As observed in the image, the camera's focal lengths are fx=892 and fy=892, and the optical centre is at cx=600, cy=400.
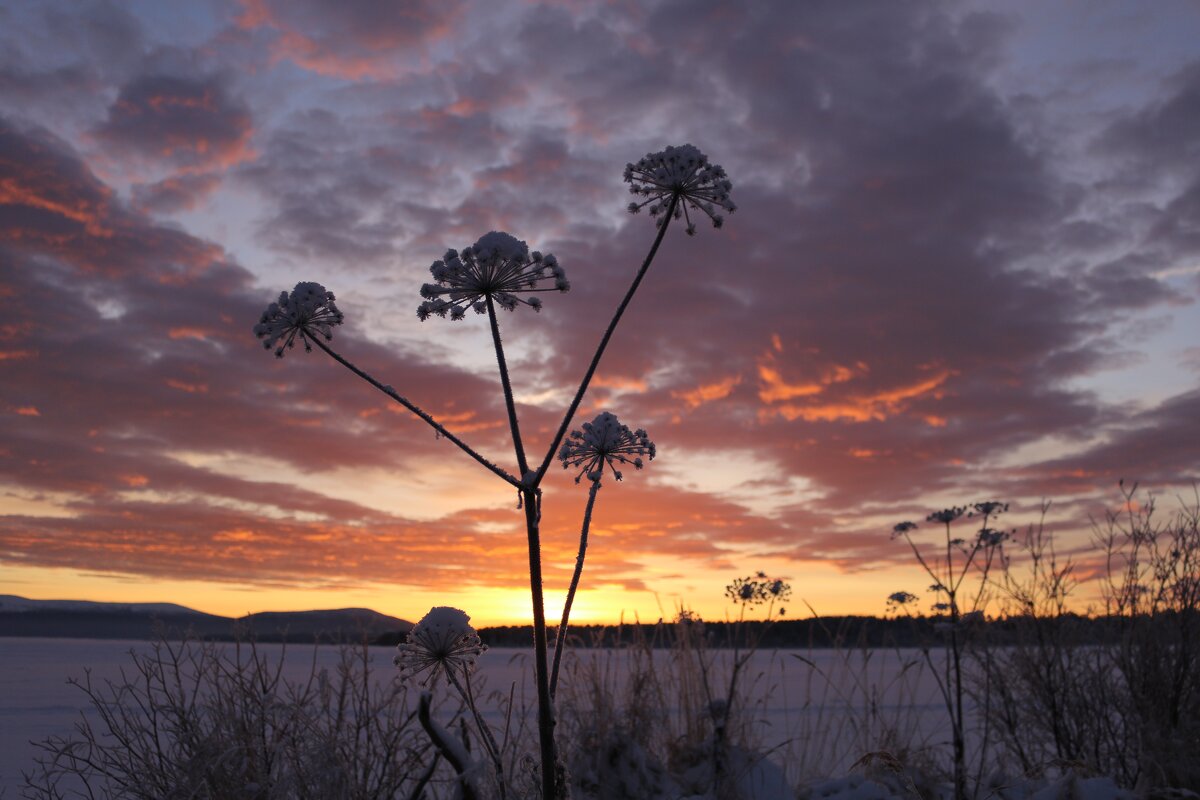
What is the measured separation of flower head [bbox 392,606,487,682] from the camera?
1.97 meters

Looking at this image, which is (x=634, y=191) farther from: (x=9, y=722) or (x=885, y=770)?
(x=9, y=722)

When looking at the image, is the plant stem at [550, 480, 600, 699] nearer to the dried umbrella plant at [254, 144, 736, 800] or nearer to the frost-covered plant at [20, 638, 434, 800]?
the dried umbrella plant at [254, 144, 736, 800]

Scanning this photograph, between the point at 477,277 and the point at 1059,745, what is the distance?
24.5ft

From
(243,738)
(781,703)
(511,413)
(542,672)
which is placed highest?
(511,413)

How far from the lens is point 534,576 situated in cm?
158

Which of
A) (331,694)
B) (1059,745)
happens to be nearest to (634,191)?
(331,694)

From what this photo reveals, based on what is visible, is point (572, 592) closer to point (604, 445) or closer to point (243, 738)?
point (604, 445)

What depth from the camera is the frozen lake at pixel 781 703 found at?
6.59 meters

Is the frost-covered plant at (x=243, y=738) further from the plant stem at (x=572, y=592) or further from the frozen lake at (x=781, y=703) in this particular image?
the plant stem at (x=572, y=592)

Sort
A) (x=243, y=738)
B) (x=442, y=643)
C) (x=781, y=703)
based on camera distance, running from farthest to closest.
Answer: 1. (x=781, y=703)
2. (x=243, y=738)
3. (x=442, y=643)

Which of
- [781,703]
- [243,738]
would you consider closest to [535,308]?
[243,738]

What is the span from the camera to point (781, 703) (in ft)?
63.4

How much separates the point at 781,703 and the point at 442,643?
1888 centimetres

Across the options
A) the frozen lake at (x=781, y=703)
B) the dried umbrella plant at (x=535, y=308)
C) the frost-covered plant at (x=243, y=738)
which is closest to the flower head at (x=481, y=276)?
the dried umbrella plant at (x=535, y=308)
